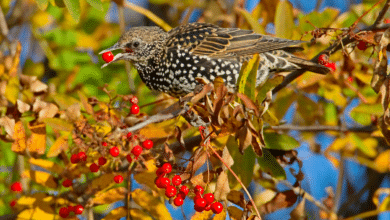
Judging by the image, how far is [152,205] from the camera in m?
2.44

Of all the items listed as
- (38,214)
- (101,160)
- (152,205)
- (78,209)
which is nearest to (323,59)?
(152,205)

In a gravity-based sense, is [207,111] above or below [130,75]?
below

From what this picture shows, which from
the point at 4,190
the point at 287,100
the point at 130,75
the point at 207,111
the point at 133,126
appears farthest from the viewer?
the point at 4,190

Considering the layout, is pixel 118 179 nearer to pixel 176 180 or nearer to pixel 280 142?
pixel 176 180

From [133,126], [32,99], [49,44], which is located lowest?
[133,126]

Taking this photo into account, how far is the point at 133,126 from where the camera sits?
2.34 metres

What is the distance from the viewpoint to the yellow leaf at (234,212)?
2166 mm

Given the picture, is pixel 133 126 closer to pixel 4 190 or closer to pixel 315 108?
pixel 315 108

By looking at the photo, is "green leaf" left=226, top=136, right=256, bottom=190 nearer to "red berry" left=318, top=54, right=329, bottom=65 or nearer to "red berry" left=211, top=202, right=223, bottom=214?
"red berry" left=211, top=202, right=223, bottom=214

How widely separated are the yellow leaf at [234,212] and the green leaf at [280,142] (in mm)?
Answer: 477

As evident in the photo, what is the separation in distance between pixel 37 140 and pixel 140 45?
1193 mm

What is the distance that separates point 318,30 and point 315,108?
965mm

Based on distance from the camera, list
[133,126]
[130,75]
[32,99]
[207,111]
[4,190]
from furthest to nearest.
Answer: [4,190] < [130,75] < [32,99] < [133,126] < [207,111]

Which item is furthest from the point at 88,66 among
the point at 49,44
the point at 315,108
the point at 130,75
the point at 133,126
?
the point at 315,108
